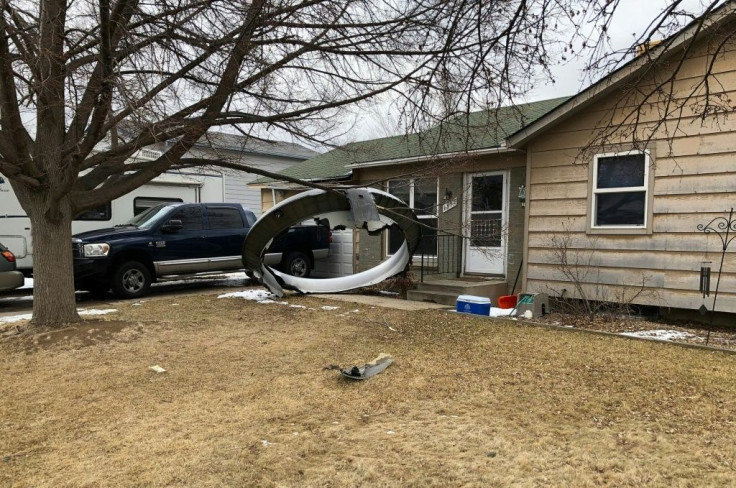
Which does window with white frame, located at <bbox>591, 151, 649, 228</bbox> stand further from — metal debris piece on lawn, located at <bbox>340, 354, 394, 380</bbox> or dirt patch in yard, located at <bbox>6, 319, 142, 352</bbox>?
dirt patch in yard, located at <bbox>6, 319, 142, 352</bbox>

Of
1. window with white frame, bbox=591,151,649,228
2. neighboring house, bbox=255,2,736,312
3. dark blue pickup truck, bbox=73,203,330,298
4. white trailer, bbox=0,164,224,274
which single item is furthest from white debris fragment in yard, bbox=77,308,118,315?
window with white frame, bbox=591,151,649,228

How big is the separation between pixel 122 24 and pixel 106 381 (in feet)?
12.2

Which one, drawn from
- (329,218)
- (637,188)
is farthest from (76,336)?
(637,188)

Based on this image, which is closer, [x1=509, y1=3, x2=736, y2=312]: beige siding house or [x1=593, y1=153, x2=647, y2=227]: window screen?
[x1=509, y1=3, x2=736, y2=312]: beige siding house

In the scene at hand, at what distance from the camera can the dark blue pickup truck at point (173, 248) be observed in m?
10.1

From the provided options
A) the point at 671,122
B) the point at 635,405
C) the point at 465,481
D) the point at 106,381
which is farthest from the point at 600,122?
the point at 106,381

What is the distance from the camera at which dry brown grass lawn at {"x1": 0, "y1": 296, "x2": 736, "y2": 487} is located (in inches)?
122

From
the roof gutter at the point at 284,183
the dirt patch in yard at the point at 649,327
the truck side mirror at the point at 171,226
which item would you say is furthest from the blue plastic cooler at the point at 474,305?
the truck side mirror at the point at 171,226

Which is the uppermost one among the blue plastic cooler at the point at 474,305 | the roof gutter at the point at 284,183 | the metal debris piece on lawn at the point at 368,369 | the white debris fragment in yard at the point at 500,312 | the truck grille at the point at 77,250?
the roof gutter at the point at 284,183

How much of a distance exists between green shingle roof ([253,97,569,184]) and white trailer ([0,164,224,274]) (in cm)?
184

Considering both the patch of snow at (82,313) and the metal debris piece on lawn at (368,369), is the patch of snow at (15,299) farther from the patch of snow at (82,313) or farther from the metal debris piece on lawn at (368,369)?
the metal debris piece on lawn at (368,369)

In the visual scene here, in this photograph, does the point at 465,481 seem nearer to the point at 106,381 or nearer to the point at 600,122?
the point at 106,381

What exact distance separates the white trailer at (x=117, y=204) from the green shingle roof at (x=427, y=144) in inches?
72.4

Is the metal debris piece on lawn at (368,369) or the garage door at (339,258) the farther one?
the garage door at (339,258)
